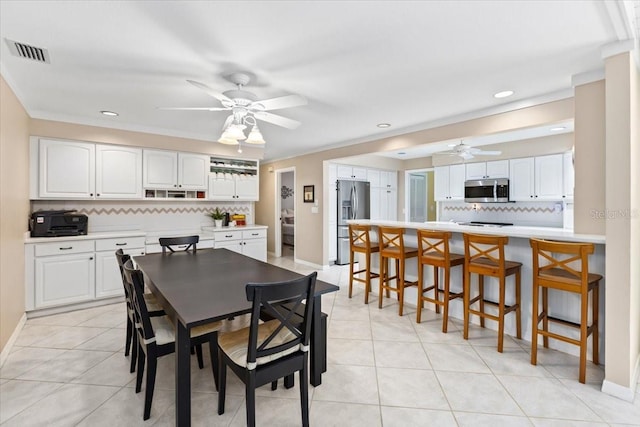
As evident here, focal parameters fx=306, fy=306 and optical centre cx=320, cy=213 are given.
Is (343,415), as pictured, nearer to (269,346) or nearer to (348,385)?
(348,385)

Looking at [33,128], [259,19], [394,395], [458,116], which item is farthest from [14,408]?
[458,116]

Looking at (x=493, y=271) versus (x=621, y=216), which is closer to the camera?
(x=621, y=216)

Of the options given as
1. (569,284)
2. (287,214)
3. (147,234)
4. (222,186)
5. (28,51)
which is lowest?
(569,284)

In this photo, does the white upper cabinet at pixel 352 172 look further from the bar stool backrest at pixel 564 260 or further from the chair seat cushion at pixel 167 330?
the chair seat cushion at pixel 167 330

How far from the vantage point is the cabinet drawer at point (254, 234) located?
518 centimetres

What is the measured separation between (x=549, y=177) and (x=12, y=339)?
287 inches

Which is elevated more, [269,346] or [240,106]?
[240,106]

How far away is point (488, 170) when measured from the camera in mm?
5930

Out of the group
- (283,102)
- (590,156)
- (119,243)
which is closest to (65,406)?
(119,243)

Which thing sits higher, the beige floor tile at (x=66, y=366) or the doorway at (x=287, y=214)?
the doorway at (x=287, y=214)

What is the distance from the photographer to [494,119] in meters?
3.39

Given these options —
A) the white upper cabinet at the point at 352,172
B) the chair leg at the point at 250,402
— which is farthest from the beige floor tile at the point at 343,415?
the white upper cabinet at the point at 352,172

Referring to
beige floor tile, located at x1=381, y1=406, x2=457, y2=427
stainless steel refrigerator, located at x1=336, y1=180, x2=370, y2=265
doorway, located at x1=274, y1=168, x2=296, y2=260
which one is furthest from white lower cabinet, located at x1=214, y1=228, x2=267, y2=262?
beige floor tile, located at x1=381, y1=406, x2=457, y2=427

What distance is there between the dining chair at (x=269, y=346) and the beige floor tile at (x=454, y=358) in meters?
1.29
